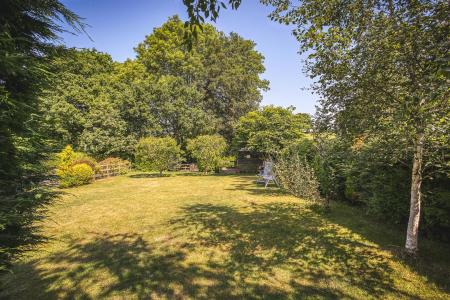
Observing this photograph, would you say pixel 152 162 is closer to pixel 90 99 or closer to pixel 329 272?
pixel 90 99

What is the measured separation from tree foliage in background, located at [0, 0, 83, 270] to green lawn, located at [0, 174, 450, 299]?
1.45 ft

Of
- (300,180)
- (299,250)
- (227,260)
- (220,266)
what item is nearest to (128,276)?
(220,266)

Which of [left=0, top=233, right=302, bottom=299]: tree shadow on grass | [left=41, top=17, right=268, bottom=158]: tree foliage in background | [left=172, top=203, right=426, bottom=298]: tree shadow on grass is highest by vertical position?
[left=41, top=17, right=268, bottom=158]: tree foliage in background

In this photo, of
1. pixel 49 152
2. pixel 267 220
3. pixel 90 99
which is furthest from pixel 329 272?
pixel 90 99

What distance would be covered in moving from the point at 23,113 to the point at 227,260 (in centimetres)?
399

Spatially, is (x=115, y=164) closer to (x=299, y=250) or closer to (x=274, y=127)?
(x=274, y=127)

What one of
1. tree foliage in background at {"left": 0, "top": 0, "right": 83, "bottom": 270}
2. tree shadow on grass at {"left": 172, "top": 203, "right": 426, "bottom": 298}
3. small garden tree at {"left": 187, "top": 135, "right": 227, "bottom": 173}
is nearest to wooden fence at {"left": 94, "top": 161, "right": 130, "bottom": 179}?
small garden tree at {"left": 187, "top": 135, "right": 227, "bottom": 173}

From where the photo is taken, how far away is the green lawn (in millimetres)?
3537

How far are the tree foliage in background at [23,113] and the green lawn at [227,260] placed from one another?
44 cm

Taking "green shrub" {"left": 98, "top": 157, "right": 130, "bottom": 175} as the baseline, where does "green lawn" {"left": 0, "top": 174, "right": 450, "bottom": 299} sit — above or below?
below

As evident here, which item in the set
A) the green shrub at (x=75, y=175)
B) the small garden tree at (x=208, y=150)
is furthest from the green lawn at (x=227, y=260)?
the small garden tree at (x=208, y=150)

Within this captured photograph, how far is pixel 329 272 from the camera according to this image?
13.1ft

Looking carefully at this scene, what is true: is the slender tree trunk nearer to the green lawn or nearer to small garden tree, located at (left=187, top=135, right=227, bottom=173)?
the green lawn

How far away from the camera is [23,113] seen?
232 centimetres
